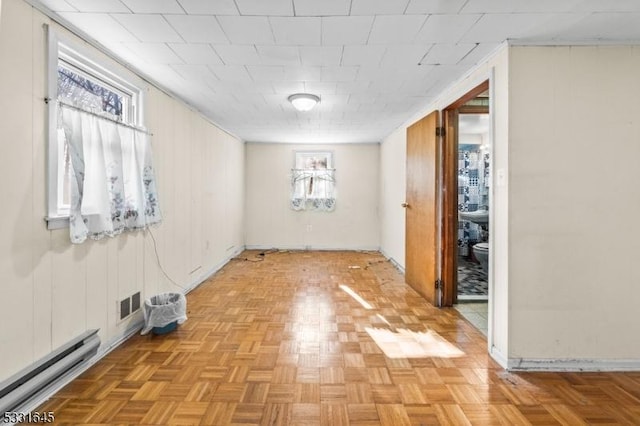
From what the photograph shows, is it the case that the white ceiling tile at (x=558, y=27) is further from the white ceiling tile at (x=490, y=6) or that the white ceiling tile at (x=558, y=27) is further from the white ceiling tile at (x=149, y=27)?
the white ceiling tile at (x=149, y=27)

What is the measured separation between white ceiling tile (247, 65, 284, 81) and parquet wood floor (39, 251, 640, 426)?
2.14 m

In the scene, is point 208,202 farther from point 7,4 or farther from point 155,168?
point 7,4

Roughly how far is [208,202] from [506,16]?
376 cm

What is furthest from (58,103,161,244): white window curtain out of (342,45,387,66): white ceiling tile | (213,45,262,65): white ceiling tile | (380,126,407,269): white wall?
(380,126,407,269): white wall

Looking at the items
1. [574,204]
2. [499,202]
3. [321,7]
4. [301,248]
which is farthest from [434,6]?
[301,248]

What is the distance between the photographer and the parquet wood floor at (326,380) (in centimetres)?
163

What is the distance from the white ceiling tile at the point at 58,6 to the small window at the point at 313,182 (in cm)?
461

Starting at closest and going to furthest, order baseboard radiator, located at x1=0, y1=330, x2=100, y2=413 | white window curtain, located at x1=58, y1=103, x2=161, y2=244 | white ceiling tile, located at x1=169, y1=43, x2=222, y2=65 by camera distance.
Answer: baseboard radiator, located at x1=0, y1=330, x2=100, y2=413 < white window curtain, located at x1=58, y1=103, x2=161, y2=244 < white ceiling tile, located at x1=169, y1=43, x2=222, y2=65

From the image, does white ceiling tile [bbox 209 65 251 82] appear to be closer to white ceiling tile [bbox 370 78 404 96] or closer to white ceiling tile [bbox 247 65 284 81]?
white ceiling tile [bbox 247 65 284 81]

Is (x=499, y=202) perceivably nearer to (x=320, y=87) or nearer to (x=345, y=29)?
(x=345, y=29)

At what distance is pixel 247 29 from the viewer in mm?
1939

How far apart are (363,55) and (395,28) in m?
0.40

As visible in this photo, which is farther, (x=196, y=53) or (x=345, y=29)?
(x=196, y=53)

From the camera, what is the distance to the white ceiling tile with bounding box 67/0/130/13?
5.51 ft
